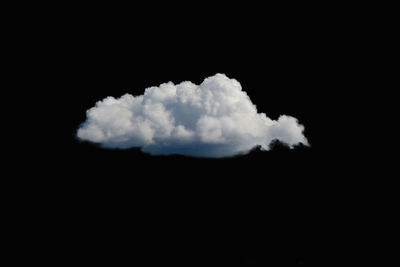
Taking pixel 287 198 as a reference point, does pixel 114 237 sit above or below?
below

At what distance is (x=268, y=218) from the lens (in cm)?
4712

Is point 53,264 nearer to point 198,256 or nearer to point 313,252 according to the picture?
point 198,256

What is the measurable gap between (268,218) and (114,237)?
24.2 m

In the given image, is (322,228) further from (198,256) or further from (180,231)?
(180,231)

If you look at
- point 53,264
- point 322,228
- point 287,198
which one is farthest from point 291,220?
point 53,264

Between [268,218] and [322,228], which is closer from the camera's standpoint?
A: [322,228]

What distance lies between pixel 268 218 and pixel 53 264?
31432 mm

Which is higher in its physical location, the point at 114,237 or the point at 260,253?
the point at 114,237

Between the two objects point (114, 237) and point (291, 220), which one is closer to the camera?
point (114, 237)

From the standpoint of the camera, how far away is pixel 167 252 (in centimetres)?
4153

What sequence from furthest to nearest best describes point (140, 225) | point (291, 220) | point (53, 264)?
point (291, 220), point (140, 225), point (53, 264)

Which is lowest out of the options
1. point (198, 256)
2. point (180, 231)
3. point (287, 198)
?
point (198, 256)

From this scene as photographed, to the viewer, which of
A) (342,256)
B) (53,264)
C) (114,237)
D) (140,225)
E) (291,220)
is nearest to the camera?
(53,264)

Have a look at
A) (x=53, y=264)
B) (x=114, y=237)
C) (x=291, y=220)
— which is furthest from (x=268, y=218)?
(x=53, y=264)
